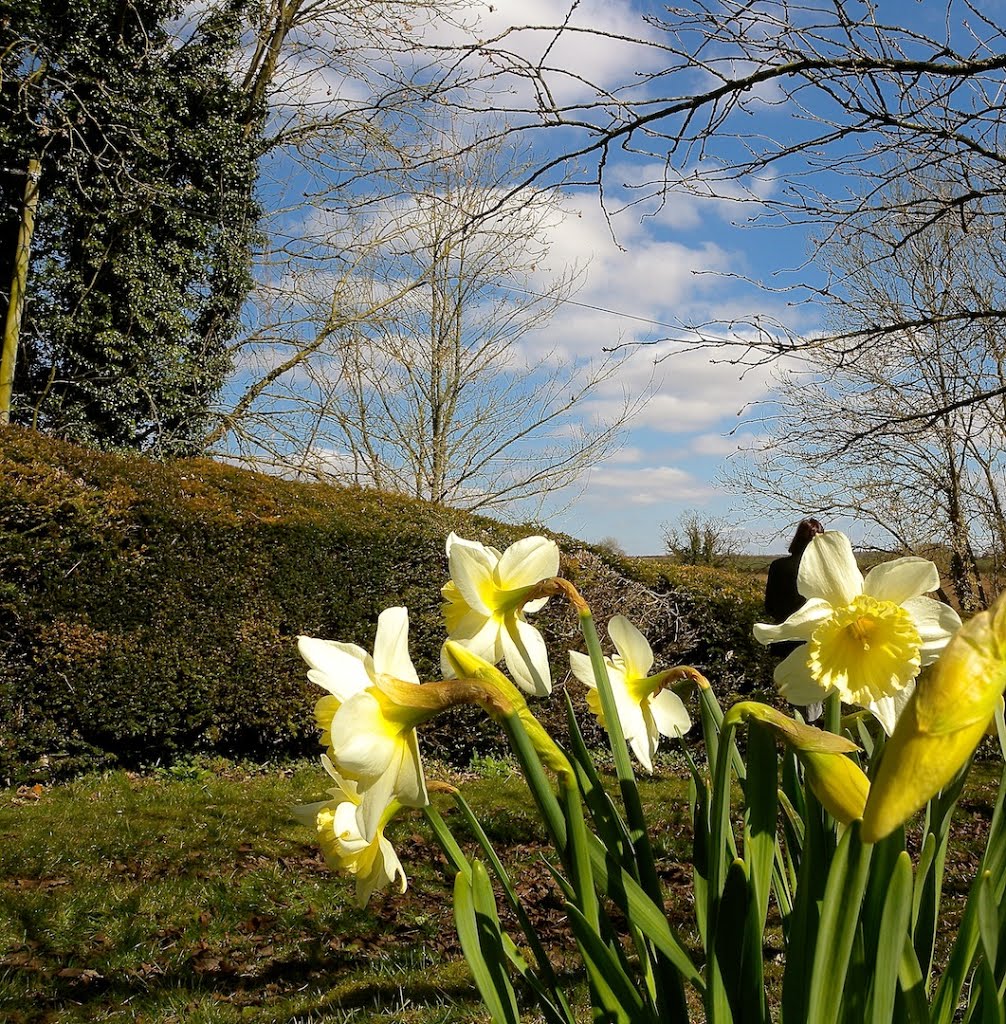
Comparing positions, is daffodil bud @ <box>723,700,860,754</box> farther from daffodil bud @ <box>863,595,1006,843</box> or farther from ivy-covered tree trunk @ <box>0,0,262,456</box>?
ivy-covered tree trunk @ <box>0,0,262,456</box>

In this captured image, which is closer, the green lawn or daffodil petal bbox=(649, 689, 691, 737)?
daffodil petal bbox=(649, 689, 691, 737)

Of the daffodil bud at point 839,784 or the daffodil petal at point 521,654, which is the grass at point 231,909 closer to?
the daffodil petal at point 521,654

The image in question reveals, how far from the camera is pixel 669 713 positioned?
3.77ft

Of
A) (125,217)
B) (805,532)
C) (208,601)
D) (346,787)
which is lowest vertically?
(208,601)

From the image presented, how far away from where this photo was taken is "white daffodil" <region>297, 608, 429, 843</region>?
2.38 ft

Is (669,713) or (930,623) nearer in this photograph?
(930,623)

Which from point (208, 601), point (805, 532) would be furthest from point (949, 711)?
point (208, 601)

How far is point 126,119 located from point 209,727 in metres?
7.24

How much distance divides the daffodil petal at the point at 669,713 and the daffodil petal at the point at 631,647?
54 mm

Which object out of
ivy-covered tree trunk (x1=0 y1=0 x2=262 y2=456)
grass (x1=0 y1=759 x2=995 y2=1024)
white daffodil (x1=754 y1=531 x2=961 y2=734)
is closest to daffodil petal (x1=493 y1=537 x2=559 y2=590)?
white daffodil (x1=754 y1=531 x2=961 y2=734)

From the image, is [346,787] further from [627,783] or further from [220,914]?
[220,914]

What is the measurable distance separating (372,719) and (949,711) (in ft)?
1.50

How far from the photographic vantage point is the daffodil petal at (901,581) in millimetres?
895

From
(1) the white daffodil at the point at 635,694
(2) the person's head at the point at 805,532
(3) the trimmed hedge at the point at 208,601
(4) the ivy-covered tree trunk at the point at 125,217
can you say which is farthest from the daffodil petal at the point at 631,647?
(4) the ivy-covered tree trunk at the point at 125,217
